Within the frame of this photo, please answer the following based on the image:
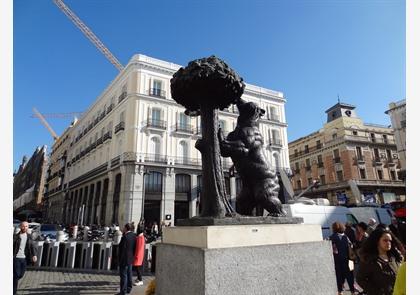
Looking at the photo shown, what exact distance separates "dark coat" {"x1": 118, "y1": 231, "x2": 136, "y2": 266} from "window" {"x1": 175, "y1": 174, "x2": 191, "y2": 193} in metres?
18.4

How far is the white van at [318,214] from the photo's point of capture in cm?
1205

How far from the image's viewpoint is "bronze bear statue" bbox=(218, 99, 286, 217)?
12.3ft

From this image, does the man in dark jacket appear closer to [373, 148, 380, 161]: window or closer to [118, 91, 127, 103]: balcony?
[118, 91, 127, 103]: balcony

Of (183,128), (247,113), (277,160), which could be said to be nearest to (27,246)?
(247,113)

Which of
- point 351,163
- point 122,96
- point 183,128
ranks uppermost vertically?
point 122,96

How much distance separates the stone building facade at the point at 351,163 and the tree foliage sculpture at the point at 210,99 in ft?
113

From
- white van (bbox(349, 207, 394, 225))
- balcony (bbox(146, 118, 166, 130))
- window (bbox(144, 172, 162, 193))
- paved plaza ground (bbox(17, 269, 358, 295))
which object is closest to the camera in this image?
paved plaza ground (bbox(17, 269, 358, 295))

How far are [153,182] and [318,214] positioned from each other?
1528 centimetres

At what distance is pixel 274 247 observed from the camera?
9.84 ft

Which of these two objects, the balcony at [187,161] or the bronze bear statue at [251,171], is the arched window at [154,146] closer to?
the balcony at [187,161]

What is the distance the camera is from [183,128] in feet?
88.0

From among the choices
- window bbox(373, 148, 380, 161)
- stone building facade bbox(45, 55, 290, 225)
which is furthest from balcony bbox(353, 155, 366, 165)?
stone building facade bbox(45, 55, 290, 225)

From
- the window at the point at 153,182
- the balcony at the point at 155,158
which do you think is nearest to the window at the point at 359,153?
the balcony at the point at 155,158

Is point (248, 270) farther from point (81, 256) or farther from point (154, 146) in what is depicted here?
point (154, 146)
